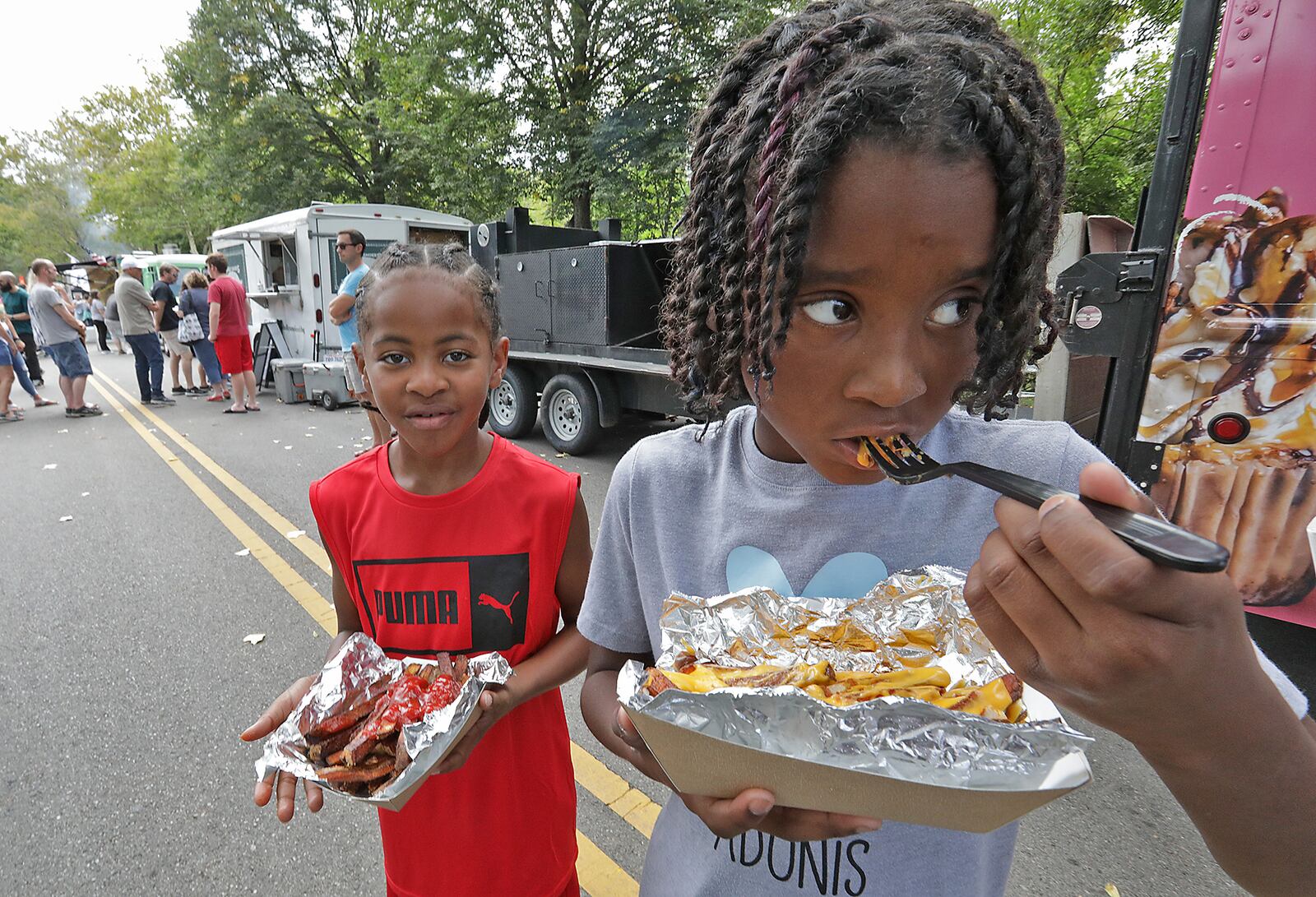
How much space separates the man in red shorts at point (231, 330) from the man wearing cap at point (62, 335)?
183 centimetres

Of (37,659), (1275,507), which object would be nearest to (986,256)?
(1275,507)

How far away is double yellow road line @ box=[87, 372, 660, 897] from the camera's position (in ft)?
6.88

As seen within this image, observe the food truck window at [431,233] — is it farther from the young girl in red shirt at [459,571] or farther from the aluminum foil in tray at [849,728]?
the aluminum foil in tray at [849,728]

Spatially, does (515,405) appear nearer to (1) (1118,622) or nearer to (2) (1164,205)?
(2) (1164,205)

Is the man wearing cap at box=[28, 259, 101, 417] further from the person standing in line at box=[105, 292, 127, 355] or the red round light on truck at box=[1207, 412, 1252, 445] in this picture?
the red round light on truck at box=[1207, 412, 1252, 445]

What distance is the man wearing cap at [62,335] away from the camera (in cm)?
891

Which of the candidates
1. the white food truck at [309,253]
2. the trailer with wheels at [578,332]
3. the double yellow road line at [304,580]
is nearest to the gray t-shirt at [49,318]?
the double yellow road line at [304,580]

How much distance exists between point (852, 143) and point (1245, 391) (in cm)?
270

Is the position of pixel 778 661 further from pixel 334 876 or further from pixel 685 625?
pixel 334 876

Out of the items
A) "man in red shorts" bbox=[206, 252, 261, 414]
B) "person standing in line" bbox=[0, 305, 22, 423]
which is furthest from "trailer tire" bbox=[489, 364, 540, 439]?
"person standing in line" bbox=[0, 305, 22, 423]

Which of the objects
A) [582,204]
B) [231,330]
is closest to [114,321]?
[231,330]

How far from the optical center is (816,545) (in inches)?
38.5

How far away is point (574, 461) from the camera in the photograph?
21.6ft

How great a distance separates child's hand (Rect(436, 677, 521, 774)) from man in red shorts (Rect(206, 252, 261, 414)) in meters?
9.72
